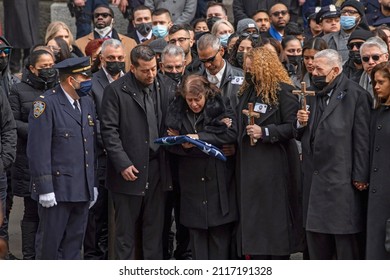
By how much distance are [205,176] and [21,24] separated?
593 centimetres

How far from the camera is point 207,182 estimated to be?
10.0 meters

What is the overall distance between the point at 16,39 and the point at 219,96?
5.81 metres

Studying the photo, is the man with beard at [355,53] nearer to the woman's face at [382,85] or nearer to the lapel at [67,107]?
the woman's face at [382,85]

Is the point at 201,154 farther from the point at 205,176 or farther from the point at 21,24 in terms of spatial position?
the point at 21,24

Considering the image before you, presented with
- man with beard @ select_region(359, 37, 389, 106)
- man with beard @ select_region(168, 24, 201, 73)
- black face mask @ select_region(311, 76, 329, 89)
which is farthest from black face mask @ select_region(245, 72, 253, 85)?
man with beard @ select_region(168, 24, 201, 73)

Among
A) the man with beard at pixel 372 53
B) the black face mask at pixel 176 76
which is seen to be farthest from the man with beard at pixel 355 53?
the black face mask at pixel 176 76

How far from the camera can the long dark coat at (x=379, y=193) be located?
9188mm

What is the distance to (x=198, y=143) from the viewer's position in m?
9.75

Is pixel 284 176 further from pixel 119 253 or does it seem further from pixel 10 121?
pixel 10 121

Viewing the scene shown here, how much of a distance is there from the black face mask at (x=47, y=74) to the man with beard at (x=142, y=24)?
2.97 m

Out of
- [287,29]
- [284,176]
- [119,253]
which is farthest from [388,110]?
[287,29]

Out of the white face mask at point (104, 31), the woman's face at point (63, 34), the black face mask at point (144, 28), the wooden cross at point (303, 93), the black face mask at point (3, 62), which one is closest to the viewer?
the wooden cross at point (303, 93)

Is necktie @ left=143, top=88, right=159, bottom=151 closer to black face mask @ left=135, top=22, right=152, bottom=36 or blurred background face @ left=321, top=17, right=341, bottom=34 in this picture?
blurred background face @ left=321, top=17, right=341, bottom=34

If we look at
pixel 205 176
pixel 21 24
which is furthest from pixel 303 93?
pixel 21 24
